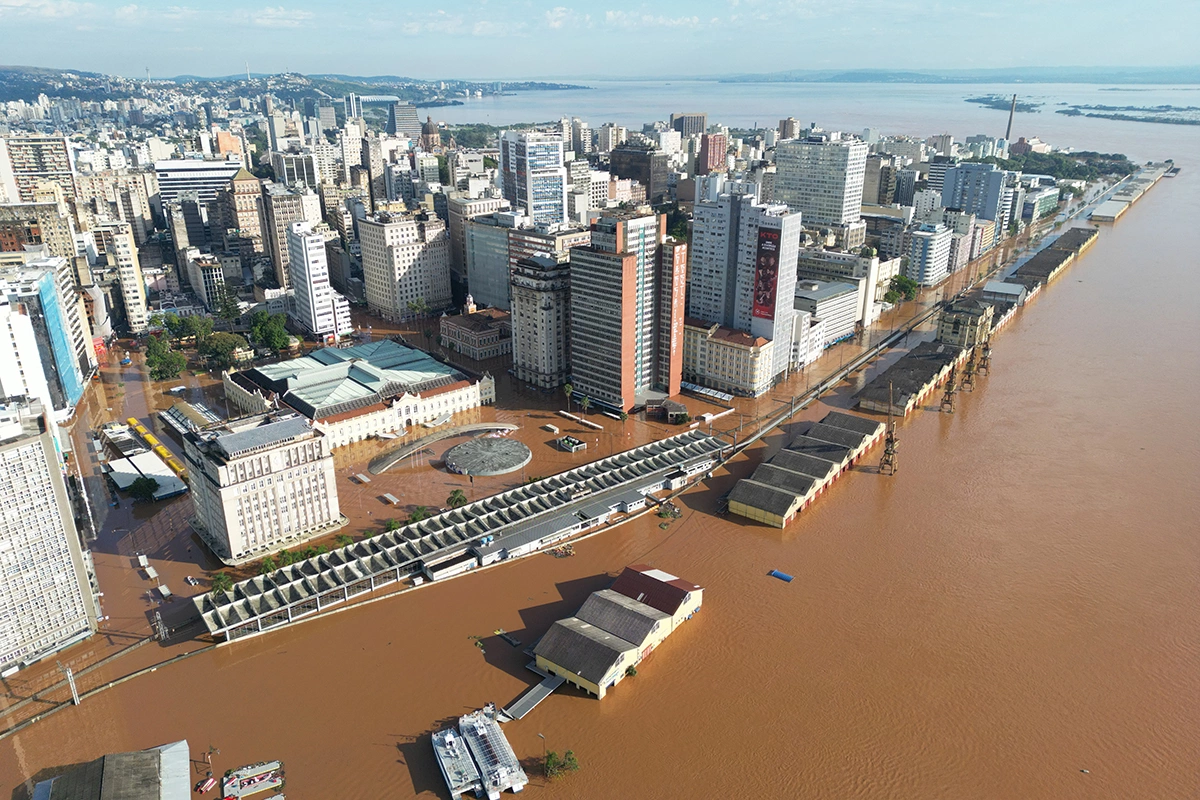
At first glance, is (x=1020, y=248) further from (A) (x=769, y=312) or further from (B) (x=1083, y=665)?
(B) (x=1083, y=665)

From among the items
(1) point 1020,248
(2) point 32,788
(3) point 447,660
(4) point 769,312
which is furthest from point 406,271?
(1) point 1020,248

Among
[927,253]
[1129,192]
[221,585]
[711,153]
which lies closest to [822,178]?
[927,253]

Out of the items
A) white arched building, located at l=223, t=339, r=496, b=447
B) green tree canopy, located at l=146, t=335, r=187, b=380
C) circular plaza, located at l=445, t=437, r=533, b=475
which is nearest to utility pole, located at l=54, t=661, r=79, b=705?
white arched building, located at l=223, t=339, r=496, b=447

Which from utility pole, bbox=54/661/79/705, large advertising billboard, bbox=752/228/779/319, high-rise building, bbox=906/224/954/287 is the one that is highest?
large advertising billboard, bbox=752/228/779/319

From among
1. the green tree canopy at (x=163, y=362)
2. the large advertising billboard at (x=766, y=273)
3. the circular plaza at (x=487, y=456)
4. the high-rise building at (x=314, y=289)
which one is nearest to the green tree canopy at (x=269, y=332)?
the high-rise building at (x=314, y=289)

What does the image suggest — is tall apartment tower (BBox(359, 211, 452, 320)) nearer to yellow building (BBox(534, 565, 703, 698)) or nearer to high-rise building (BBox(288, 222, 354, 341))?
high-rise building (BBox(288, 222, 354, 341))

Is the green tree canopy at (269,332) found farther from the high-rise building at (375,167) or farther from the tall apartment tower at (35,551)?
the high-rise building at (375,167)

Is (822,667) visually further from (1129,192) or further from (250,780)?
(1129,192)
